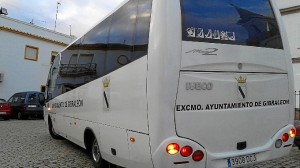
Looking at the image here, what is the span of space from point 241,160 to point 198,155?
2.56 feet

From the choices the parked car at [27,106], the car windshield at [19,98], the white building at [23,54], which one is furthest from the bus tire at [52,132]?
the white building at [23,54]

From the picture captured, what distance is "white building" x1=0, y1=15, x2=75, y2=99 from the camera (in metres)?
24.6

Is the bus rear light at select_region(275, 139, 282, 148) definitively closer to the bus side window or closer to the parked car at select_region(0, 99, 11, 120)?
the bus side window

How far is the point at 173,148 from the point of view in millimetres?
4004

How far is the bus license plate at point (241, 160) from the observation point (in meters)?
4.43

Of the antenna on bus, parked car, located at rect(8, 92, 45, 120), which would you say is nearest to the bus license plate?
parked car, located at rect(8, 92, 45, 120)

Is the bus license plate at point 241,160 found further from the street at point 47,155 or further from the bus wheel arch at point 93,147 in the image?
the bus wheel arch at point 93,147

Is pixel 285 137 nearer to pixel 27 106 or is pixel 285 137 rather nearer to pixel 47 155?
pixel 47 155

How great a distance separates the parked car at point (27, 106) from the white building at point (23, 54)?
17.5ft

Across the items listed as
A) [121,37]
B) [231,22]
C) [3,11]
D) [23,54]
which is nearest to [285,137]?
[231,22]

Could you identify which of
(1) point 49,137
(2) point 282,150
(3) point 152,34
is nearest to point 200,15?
(3) point 152,34

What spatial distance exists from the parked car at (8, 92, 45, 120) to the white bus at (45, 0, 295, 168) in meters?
15.2

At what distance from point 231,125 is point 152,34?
1.68 metres

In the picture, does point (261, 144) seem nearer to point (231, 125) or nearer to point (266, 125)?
point (266, 125)
